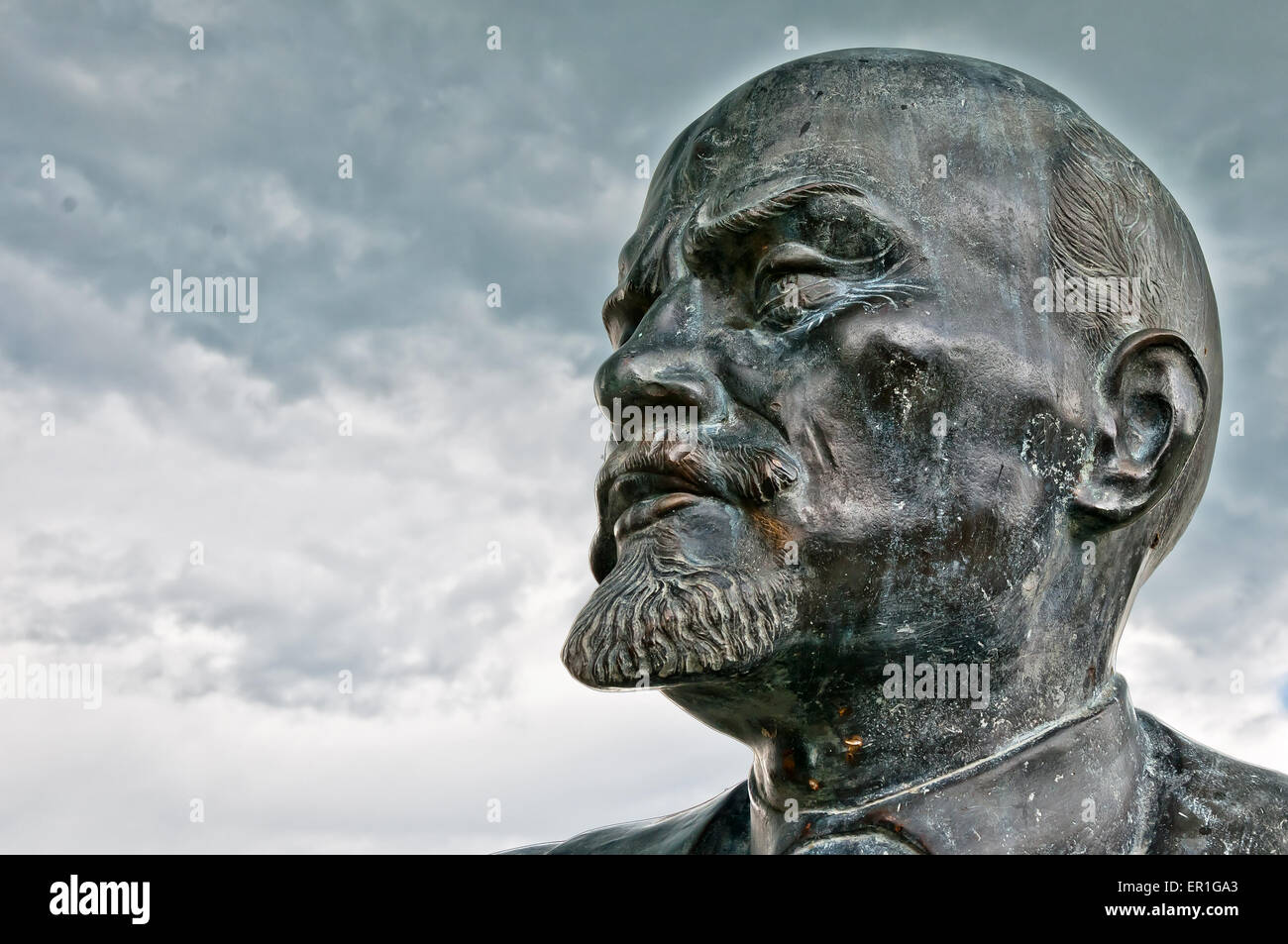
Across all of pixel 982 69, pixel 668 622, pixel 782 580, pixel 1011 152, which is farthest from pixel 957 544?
pixel 982 69

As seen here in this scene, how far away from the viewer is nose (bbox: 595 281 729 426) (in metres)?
4.64

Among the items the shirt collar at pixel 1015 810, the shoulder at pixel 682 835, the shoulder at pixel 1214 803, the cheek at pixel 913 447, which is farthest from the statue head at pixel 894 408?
the shoulder at pixel 682 835

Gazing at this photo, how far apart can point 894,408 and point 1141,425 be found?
2.58ft

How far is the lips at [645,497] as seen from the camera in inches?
181

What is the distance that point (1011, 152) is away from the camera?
4.88m

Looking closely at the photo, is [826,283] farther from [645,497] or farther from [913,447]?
[645,497]

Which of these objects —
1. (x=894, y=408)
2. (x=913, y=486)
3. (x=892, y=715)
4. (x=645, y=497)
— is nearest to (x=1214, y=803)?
(x=892, y=715)

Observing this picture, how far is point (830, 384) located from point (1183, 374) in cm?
108

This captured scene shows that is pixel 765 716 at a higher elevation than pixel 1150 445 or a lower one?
lower

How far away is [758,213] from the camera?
475 cm

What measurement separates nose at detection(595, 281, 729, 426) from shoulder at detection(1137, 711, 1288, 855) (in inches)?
66.2

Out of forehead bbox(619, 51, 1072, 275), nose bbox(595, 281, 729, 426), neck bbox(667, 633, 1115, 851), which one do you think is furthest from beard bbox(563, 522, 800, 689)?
forehead bbox(619, 51, 1072, 275)
